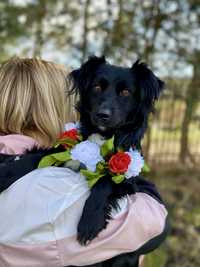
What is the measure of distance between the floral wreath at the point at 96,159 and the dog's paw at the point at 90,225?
0.10m

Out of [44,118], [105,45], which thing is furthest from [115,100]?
[105,45]

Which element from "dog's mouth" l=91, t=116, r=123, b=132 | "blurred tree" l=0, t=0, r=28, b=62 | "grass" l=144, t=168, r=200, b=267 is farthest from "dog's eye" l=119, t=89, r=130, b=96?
"blurred tree" l=0, t=0, r=28, b=62

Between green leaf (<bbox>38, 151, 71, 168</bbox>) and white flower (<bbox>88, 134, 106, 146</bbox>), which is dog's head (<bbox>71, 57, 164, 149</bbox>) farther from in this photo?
green leaf (<bbox>38, 151, 71, 168</bbox>)

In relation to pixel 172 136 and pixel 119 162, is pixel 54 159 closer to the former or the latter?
pixel 119 162

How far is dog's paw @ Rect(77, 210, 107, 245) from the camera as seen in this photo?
1713mm

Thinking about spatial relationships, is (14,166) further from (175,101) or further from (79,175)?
(175,101)

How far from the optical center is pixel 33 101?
210 centimetres

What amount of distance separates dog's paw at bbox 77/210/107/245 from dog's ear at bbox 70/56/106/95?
1.89ft

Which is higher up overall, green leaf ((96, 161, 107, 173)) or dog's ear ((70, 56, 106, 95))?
dog's ear ((70, 56, 106, 95))

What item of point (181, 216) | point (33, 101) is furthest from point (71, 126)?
point (181, 216)

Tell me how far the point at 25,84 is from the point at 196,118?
6317 mm

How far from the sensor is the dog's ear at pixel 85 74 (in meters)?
2.16

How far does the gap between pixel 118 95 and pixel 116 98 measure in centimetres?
2

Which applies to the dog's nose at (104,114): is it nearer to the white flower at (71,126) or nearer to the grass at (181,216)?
the white flower at (71,126)
